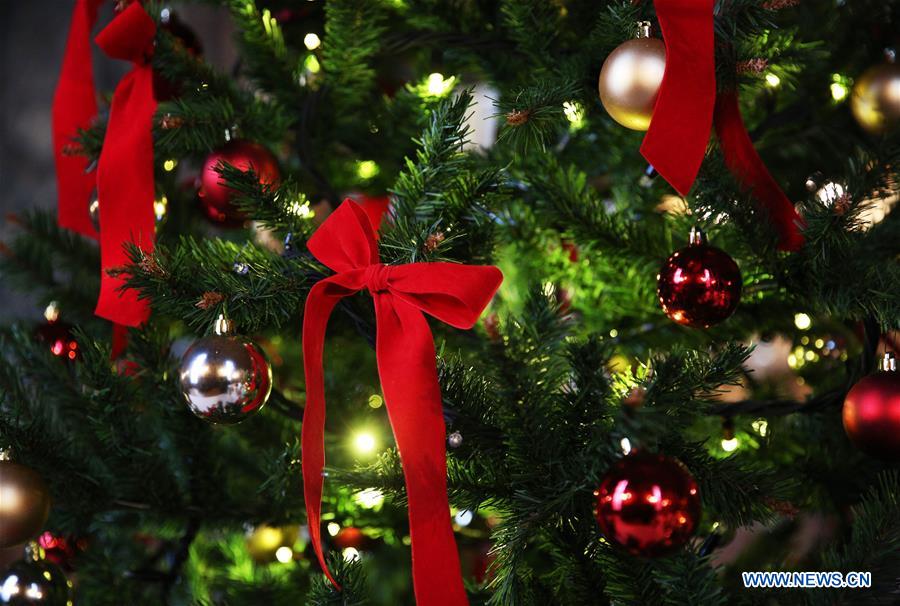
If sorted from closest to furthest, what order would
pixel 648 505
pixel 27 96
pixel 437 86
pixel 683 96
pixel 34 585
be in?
pixel 648 505 → pixel 683 96 → pixel 34 585 → pixel 437 86 → pixel 27 96

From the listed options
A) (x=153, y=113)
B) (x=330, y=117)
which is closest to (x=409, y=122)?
(x=330, y=117)

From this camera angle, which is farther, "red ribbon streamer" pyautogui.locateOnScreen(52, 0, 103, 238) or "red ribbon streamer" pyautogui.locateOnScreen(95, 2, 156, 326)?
"red ribbon streamer" pyautogui.locateOnScreen(52, 0, 103, 238)

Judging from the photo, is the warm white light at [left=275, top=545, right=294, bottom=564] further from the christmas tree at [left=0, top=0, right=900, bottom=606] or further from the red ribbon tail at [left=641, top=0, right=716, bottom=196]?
the red ribbon tail at [left=641, top=0, right=716, bottom=196]

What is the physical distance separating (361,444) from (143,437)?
0.67 ft

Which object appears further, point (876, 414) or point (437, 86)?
point (437, 86)

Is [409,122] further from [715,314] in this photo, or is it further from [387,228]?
[715,314]

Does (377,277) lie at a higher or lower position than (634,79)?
lower

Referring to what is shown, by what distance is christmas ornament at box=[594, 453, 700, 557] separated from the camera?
415mm

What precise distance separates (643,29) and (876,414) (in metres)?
0.33

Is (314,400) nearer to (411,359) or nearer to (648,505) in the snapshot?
(411,359)

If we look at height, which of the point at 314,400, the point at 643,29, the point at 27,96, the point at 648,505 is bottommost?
the point at 648,505

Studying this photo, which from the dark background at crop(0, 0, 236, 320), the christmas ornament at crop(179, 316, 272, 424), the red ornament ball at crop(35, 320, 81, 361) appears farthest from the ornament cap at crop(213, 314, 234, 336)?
the dark background at crop(0, 0, 236, 320)

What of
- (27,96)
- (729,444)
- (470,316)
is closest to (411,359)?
(470,316)

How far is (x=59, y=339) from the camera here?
794 millimetres
